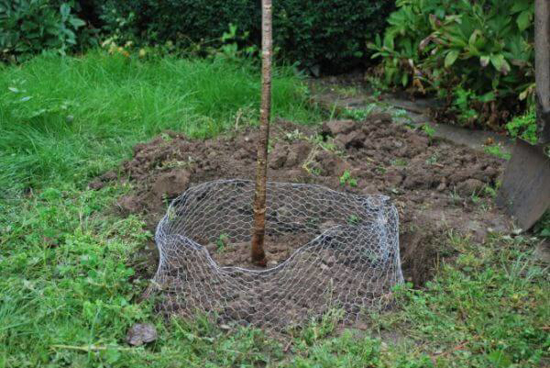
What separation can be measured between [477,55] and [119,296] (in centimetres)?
317

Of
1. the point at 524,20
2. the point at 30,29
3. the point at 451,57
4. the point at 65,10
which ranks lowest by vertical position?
the point at 30,29

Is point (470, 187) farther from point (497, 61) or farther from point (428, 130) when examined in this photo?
point (497, 61)

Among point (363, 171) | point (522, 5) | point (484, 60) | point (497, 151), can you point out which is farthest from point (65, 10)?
point (497, 151)

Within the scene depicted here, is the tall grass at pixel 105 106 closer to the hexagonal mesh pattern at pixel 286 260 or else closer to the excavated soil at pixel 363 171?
the excavated soil at pixel 363 171

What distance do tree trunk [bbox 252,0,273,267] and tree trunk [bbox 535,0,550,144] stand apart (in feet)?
6.28

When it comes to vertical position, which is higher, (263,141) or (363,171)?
(263,141)

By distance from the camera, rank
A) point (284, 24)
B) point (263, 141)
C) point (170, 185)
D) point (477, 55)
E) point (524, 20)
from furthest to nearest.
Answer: point (284, 24)
point (477, 55)
point (524, 20)
point (170, 185)
point (263, 141)

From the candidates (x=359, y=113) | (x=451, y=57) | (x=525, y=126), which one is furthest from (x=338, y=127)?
(x=525, y=126)

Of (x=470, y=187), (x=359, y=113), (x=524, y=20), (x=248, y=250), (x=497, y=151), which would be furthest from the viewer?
(x=359, y=113)

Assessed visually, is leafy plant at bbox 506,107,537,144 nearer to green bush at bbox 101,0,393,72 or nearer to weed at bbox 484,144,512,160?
weed at bbox 484,144,512,160

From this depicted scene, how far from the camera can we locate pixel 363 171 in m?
4.49

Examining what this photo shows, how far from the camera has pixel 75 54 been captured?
6.88m

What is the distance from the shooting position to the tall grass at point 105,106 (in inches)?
183

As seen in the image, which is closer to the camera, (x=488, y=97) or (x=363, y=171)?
(x=363, y=171)
